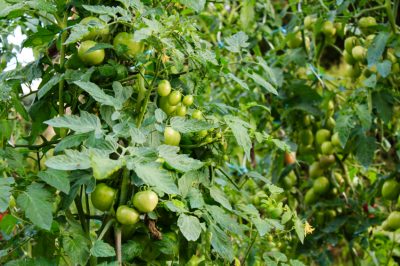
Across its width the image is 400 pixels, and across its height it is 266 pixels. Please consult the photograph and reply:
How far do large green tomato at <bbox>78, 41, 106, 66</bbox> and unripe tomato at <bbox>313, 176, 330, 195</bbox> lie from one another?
1.06m

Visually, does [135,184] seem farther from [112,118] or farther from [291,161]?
[291,161]

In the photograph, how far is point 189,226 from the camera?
0.86 m

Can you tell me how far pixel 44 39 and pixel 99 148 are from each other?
1.10ft

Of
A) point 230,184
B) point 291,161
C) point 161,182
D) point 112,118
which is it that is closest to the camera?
point 161,182

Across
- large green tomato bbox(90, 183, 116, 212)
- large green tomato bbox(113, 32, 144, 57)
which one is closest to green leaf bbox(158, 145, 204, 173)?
large green tomato bbox(90, 183, 116, 212)

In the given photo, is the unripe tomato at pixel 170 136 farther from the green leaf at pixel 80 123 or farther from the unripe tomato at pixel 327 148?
the unripe tomato at pixel 327 148

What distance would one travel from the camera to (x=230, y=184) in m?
1.18

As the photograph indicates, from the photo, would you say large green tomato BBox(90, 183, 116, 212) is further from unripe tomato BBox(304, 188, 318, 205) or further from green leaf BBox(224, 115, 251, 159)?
unripe tomato BBox(304, 188, 318, 205)

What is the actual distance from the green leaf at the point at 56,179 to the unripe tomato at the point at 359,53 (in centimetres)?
114

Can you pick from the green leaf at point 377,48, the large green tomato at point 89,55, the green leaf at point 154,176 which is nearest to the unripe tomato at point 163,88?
the large green tomato at point 89,55

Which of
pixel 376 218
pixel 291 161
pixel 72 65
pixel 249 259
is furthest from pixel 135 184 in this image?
pixel 291 161

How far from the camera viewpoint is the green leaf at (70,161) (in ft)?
2.38

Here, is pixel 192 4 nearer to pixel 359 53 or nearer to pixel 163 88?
pixel 163 88

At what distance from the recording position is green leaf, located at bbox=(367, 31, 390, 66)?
1.59m
